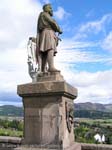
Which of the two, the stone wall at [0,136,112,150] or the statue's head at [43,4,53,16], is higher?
the statue's head at [43,4,53,16]

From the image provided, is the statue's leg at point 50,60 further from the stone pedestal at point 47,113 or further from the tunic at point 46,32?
the stone pedestal at point 47,113

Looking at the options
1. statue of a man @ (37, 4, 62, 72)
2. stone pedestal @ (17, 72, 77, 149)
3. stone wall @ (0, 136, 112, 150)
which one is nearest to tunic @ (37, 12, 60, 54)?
statue of a man @ (37, 4, 62, 72)

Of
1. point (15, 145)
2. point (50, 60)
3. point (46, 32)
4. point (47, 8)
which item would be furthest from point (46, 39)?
point (15, 145)

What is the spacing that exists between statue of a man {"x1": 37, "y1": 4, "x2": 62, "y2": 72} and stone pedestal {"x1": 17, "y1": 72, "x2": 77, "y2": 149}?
2.13 feet

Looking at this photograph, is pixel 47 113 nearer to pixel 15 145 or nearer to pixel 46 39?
pixel 46 39

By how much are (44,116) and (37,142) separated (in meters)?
0.70

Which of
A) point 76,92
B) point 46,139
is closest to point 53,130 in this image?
point 46,139

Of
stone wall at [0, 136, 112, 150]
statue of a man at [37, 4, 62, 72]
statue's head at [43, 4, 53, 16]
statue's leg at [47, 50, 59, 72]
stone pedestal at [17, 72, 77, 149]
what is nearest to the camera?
stone pedestal at [17, 72, 77, 149]

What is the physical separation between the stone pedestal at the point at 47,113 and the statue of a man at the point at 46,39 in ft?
2.13

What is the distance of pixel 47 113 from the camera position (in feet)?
30.9

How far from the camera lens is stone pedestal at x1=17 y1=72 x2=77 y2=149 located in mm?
9242

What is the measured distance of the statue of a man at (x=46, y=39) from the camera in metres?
9.98

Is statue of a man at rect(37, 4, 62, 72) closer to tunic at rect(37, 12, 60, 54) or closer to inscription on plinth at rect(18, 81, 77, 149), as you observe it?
tunic at rect(37, 12, 60, 54)

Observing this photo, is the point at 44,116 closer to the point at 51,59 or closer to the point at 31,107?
the point at 31,107
